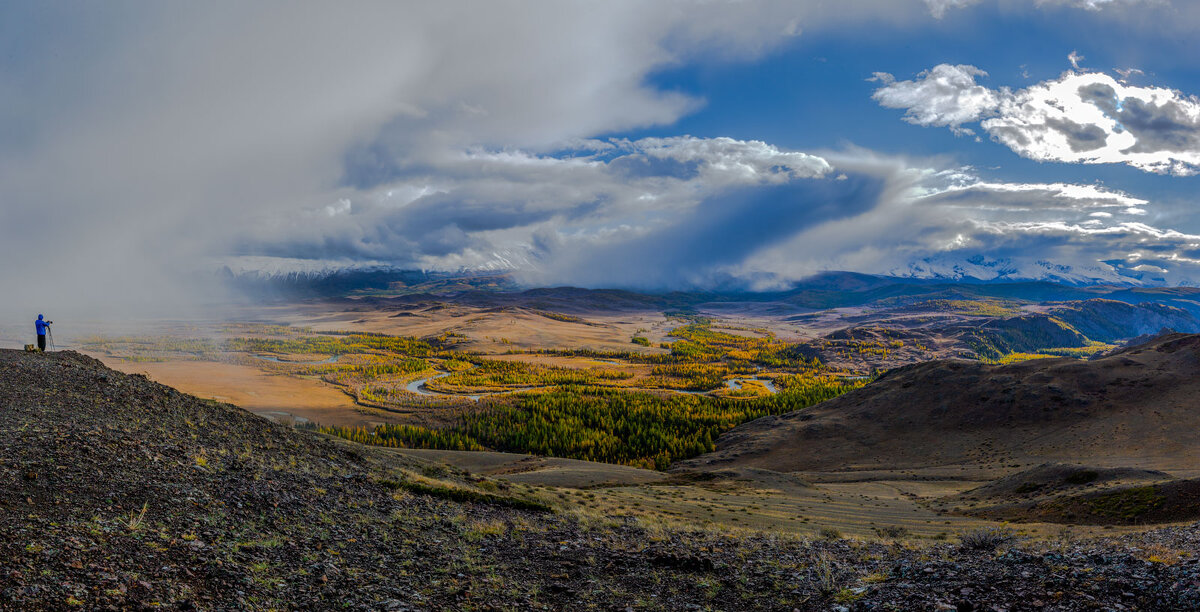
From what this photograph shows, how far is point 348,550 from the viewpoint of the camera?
16750 millimetres

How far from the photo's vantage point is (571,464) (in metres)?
66.7

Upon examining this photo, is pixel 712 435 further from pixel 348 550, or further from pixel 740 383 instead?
pixel 348 550

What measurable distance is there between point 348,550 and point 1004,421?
Answer: 90802 millimetres

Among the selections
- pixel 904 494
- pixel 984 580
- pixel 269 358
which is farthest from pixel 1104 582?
pixel 269 358

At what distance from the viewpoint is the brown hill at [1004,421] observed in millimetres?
65500

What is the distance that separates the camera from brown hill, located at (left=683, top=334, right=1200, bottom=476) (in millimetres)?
65500

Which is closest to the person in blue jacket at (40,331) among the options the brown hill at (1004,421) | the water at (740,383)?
the brown hill at (1004,421)

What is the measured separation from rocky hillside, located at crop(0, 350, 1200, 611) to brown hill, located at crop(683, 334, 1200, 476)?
5660 centimetres

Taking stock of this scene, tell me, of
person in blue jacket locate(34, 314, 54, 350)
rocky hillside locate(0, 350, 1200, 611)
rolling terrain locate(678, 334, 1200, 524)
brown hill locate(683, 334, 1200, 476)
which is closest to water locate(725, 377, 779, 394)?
rolling terrain locate(678, 334, 1200, 524)

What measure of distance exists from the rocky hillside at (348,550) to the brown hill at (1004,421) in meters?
56.6

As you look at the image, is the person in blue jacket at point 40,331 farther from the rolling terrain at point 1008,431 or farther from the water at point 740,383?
the water at point 740,383

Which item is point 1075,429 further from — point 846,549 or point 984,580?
point 984,580

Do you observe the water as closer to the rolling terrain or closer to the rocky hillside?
the rolling terrain

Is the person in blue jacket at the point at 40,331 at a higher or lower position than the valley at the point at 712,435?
higher
